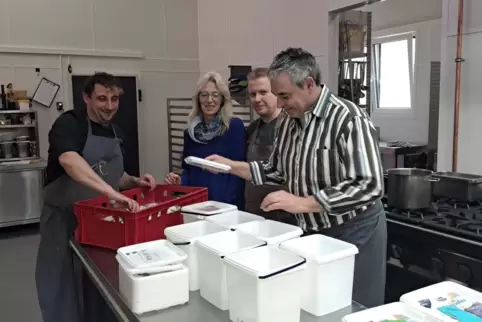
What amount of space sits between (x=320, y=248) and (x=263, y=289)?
31 centimetres

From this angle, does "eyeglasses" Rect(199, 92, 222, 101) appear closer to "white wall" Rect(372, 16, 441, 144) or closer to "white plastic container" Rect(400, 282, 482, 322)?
"white plastic container" Rect(400, 282, 482, 322)

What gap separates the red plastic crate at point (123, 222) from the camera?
5.53ft

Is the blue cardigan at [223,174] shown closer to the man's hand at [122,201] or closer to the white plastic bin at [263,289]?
the man's hand at [122,201]

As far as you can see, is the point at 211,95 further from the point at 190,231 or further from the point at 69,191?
the point at 190,231

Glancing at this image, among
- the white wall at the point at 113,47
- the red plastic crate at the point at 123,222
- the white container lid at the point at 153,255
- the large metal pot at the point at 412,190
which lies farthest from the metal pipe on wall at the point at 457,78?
the white wall at the point at 113,47

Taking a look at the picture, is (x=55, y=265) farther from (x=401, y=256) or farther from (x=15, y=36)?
(x=15, y=36)

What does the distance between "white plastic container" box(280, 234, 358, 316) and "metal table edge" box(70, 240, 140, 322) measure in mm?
458

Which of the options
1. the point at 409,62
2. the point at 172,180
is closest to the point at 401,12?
the point at 409,62

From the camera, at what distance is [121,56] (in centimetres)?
542

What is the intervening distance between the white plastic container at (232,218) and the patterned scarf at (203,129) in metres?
0.76

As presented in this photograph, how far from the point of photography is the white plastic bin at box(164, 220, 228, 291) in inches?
53.1

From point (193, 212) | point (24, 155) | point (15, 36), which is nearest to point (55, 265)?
point (193, 212)

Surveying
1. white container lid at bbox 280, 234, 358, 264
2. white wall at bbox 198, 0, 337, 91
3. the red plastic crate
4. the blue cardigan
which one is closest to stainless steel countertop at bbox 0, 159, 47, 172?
white wall at bbox 198, 0, 337, 91

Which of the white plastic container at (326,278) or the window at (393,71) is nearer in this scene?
the white plastic container at (326,278)
